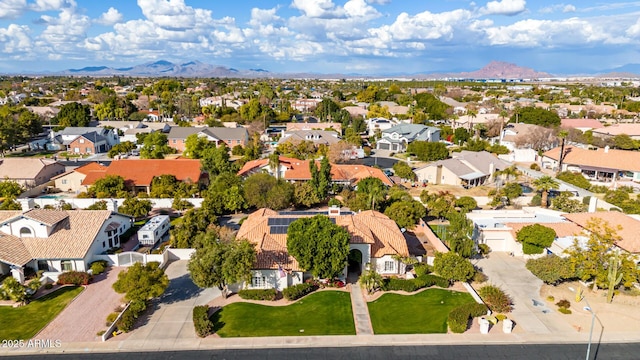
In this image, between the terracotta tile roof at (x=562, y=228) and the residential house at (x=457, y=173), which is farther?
the residential house at (x=457, y=173)

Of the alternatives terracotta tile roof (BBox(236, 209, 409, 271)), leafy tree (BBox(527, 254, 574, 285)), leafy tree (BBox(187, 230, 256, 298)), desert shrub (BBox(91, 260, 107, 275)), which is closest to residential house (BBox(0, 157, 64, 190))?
desert shrub (BBox(91, 260, 107, 275))

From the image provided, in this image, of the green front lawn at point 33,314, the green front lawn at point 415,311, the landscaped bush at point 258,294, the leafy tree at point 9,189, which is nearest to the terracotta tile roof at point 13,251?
the green front lawn at point 33,314

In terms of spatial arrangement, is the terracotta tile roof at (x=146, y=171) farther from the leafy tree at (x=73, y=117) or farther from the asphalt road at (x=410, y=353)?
the leafy tree at (x=73, y=117)

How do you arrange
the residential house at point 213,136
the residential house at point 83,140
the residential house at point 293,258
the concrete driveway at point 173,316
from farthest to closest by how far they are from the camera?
the residential house at point 213,136 → the residential house at point 83,140 → the residential house at point 293,258 → the concrete driveway at point 173,316

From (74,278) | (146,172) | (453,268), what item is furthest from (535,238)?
(146,172)

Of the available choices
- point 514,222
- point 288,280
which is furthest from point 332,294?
point 514,222

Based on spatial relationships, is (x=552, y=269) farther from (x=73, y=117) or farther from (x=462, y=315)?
(x=73, y=117)

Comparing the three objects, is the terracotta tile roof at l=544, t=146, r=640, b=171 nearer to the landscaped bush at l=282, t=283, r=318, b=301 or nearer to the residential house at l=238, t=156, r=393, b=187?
the residential house at l=238, t=156, r=393, b=187

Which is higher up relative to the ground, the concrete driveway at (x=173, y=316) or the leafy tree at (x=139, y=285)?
the leafy tree at (x=139, y=285)
